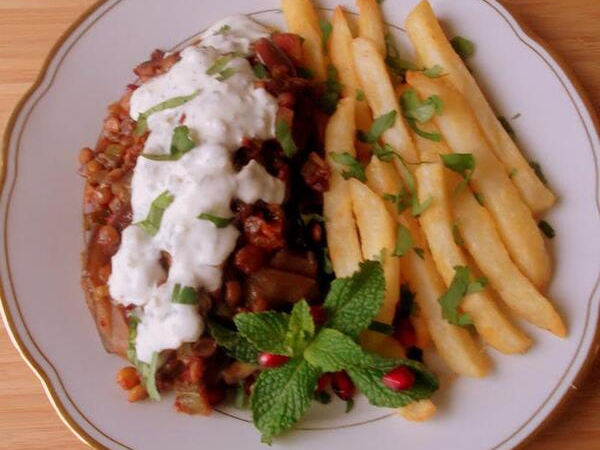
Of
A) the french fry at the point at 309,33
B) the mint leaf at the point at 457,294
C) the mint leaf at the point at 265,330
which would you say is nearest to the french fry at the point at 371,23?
the french fry at the point at 309,33

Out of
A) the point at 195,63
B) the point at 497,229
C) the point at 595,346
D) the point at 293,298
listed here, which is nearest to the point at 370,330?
the point at 293,298

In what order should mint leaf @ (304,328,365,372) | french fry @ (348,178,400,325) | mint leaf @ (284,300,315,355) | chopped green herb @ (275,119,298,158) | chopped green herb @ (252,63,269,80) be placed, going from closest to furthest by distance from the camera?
mint leaf @ (304,328,365,372)
mint leaf @ (284,300,315,355)
french fry @ (348,178,400,325)
chopped green herb @ (275,119,298,158)
chopped green herb @ (252,63,269,80)

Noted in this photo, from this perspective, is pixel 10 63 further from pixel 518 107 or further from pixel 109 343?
pixel 518 107

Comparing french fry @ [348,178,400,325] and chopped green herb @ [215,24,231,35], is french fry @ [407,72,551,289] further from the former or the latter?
chopped green herb @ [215,24,231,35]

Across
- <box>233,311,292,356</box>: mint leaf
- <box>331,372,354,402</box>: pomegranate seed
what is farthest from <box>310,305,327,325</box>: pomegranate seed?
<box>331,372,354,402</box>: pomegranate seed

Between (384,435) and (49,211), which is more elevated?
(49,211)

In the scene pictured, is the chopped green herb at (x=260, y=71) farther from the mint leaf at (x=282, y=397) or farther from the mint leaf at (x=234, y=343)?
the mint leaf at (x=282, y=397)

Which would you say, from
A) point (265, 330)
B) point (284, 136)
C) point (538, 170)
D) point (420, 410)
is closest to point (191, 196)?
point (284, 136)
